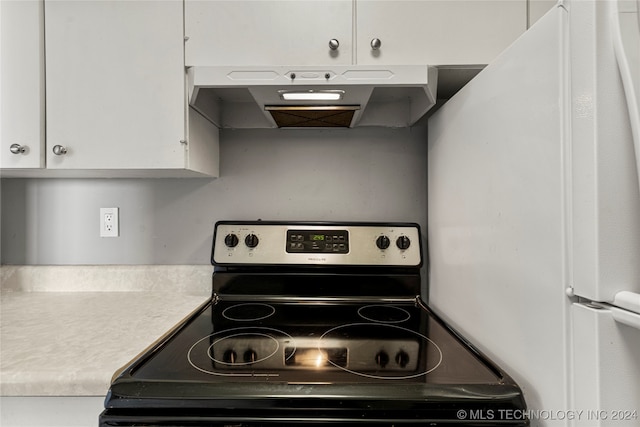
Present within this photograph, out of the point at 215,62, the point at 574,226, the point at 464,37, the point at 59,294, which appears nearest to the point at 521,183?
the point at 574,226

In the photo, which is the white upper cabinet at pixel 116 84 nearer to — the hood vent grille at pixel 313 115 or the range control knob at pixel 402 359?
the hood vent grille at pixel 313 115

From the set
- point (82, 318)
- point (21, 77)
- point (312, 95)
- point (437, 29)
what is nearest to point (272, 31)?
point (312, 95)

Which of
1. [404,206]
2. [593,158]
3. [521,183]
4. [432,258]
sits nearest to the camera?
[593,158]

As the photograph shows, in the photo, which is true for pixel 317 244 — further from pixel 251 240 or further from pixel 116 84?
pixel 116 84

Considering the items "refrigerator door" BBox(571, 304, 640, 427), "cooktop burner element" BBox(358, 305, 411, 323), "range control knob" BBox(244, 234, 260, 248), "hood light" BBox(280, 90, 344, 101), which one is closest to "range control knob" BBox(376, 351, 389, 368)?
"cooktop burner element" BBox(358, 305, 411, 323)

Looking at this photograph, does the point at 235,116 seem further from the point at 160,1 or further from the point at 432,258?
the point at 432,258

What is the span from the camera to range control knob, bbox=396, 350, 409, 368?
73 cm

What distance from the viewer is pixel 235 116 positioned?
4.26 feet

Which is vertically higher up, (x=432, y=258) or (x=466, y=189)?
(x=466, y=189)

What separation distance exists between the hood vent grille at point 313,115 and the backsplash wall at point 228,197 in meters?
0.07

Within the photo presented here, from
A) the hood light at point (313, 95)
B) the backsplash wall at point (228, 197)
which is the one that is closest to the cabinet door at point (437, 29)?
the hood light at point (313, 95)

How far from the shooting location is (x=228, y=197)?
1.33 metres

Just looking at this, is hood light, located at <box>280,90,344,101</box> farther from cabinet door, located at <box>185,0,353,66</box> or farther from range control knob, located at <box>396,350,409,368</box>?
range control knob, located at <box>396,350,409,368</box>

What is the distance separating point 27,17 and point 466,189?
4.30ft
